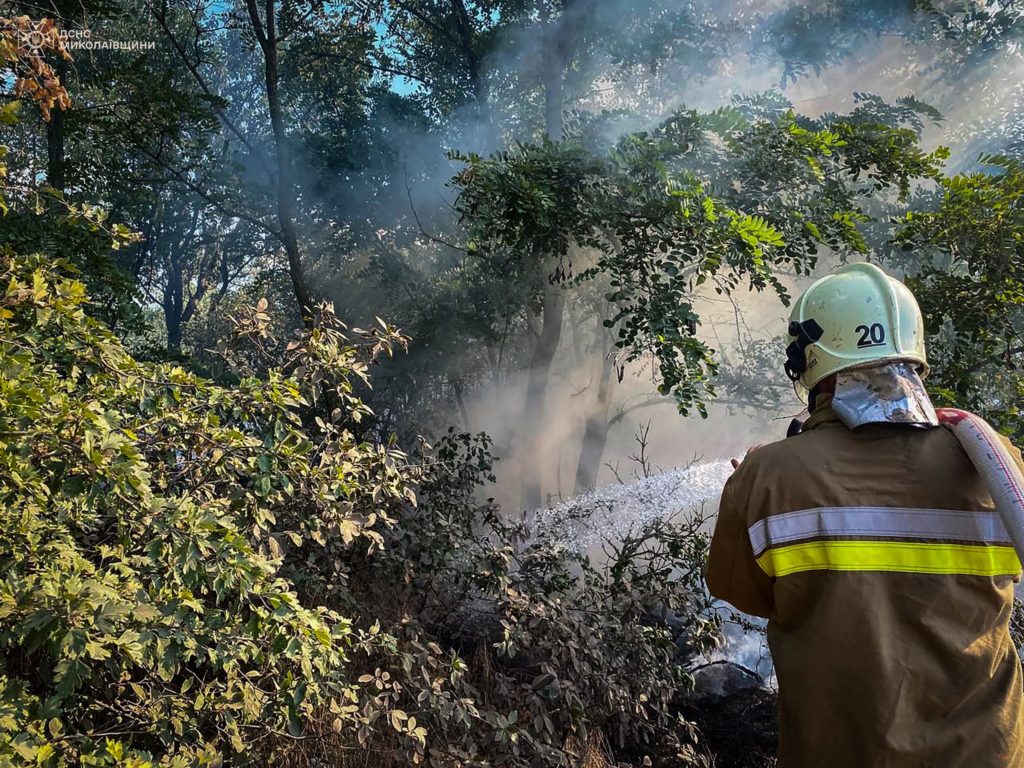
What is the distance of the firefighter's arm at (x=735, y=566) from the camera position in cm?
156

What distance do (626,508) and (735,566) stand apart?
545 centimetres

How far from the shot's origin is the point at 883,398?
1527 millimetres

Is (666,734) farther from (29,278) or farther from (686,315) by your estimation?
(29,278)

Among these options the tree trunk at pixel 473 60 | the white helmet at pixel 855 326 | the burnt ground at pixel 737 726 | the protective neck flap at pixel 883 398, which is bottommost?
the burnt ground at pixel 737 726

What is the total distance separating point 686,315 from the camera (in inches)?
140

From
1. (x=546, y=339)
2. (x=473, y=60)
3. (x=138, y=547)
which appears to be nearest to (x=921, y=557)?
(x=138, y=547)

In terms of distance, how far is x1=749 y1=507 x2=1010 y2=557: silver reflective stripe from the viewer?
142 centimetres

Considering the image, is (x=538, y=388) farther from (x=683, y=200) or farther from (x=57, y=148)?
(x=683, y=200)

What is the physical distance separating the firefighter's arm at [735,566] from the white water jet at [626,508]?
11.1 ft

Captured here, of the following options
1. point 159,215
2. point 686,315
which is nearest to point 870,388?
point 686,315

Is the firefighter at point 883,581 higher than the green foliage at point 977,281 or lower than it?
lower

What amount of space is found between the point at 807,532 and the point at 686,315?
2.22m

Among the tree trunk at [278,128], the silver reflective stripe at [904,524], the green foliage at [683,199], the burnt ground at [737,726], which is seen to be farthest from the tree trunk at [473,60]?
the silver reflective stripe at [904,524]
